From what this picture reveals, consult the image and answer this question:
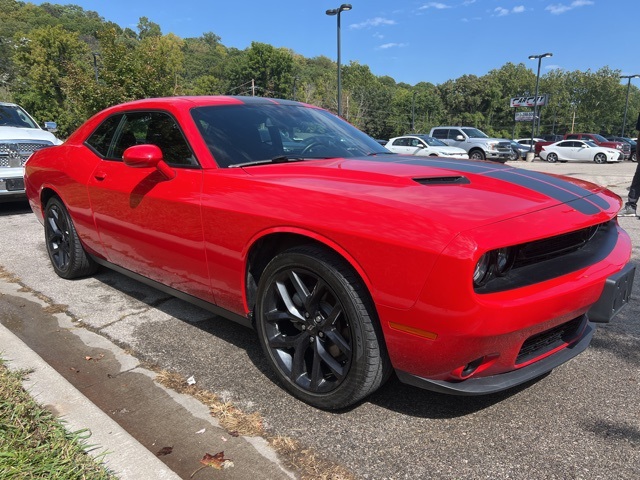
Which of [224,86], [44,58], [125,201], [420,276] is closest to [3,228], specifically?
[125,201]

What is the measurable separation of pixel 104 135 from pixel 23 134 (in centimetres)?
525

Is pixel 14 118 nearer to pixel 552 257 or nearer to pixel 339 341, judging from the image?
pixel 339 341

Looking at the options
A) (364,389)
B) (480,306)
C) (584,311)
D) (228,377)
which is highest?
(480,306)

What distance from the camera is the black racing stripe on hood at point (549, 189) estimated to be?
229 centimetres

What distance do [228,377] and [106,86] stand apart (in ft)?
63.9

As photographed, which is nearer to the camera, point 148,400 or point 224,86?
point 148,400

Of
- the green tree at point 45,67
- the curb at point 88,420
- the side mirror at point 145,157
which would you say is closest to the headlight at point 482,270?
the curb at point 88,420

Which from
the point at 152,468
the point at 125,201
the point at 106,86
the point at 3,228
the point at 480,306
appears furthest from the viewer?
the point at 106,86

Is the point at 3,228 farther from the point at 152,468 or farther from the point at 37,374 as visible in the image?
the point at 152,468

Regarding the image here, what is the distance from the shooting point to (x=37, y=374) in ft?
8.80

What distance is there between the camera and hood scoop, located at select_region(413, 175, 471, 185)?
2340mm

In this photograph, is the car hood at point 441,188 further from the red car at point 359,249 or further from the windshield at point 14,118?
the windshield at point 14,118

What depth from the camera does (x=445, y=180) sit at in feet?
7.86

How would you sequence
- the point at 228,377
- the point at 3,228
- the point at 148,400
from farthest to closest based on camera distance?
1. the point at 3,228
2. the point at 228,377
3. the point at 148,400
